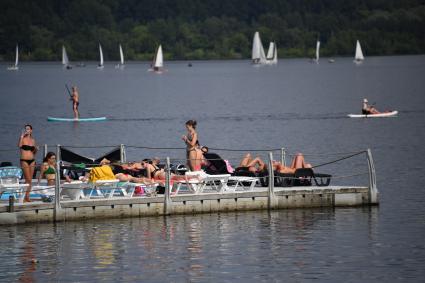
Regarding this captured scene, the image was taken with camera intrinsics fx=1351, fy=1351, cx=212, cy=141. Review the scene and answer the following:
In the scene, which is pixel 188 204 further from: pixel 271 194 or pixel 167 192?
pixel 271 194

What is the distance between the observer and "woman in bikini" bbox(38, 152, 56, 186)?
32688 mm

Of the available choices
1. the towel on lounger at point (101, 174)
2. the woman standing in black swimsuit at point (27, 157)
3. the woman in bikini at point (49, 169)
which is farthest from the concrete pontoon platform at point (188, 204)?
the woman standing in black swimsuit at point (27, 157)

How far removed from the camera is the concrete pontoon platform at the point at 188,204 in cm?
3109

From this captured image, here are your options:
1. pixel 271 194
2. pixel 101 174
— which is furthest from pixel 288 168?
pixel 101 174

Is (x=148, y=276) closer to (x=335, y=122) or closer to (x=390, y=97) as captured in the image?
(x=335, y=122)

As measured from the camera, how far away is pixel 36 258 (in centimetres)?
2859

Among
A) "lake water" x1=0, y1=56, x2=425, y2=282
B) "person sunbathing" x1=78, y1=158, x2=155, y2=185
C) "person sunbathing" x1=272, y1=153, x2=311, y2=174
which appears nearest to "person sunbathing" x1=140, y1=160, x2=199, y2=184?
"person sunbathing" x1=78, y1=158, x2=155, y2=185

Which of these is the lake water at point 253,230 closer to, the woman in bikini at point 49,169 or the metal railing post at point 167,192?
the metal railing post at point 167,192

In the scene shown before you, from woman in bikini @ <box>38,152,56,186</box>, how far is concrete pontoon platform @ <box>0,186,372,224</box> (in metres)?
1.43

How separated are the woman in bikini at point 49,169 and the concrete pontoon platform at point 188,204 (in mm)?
1434

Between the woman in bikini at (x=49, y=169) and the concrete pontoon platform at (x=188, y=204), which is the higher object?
the woman in bikini at (x=49, y=169)

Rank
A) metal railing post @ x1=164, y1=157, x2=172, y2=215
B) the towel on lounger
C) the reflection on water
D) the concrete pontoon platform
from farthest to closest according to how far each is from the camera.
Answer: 1. the towel on lounger
2. metal railing post @ x1=164, y1=157, x2=172, y2=215
3. the concrete pontoon platform
4. the reflection on water

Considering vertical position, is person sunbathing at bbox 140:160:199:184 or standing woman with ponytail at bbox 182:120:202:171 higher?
standing woman with ponytail at bbox 182:120:202:171

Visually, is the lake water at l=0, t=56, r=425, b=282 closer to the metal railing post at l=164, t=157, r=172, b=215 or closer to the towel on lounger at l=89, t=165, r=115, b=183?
the metal railing post at l=164, t=157, r=172, b=215
